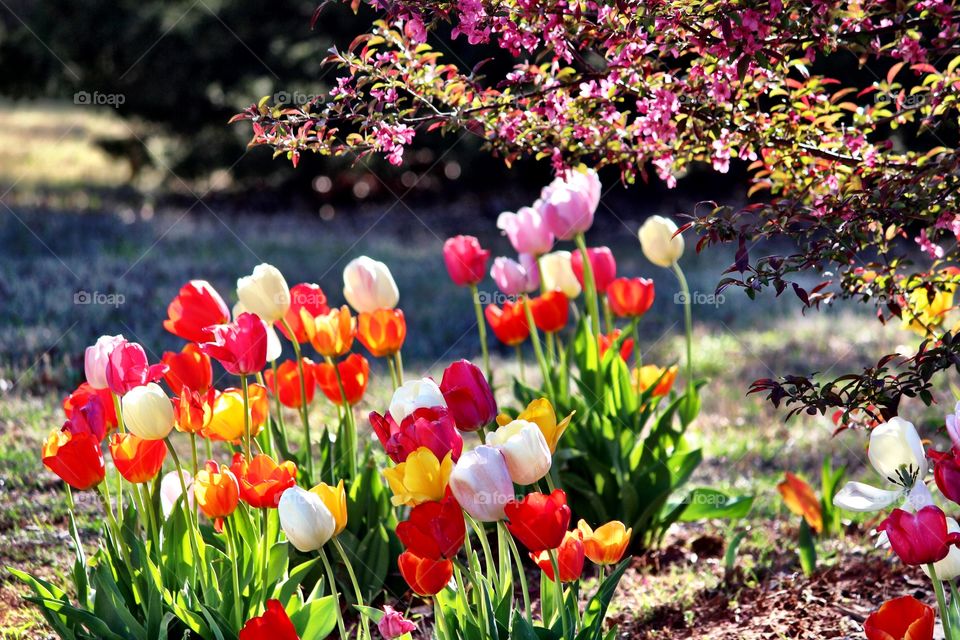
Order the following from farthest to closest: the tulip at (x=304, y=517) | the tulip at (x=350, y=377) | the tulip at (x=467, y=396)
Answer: the tulip at (x=350, y=377)
the tulip at (x=467, y=396)
the tulip at (x=304, y=517)

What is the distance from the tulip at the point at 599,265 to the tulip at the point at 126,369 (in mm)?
1449

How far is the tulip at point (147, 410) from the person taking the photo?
2115 mm

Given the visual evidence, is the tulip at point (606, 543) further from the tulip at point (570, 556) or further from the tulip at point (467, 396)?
the tulip at point (467, 396)

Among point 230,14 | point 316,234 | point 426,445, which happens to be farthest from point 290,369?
point 230,14

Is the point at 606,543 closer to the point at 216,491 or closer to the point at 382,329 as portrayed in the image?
the point at 216,491

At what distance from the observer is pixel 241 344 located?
2.26 m

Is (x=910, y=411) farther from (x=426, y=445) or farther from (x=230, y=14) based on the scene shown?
(x=230, y=14)

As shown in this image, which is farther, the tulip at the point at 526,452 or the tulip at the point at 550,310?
the tulip at the point at 550,310

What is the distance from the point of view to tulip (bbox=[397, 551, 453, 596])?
190cm

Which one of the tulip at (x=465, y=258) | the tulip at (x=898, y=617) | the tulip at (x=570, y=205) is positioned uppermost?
the tulip at (x=570, y=205)

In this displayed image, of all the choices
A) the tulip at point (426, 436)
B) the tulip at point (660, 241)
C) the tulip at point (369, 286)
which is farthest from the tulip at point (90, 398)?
the tulip at point (660, 241)

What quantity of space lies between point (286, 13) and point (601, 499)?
24.2 ft

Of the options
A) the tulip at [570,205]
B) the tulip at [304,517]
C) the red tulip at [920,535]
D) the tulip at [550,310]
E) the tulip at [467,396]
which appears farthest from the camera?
the tulip at [550,310]

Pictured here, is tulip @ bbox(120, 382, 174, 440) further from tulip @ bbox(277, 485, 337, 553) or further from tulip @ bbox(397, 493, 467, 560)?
tulip @ bbox(397, 493, 467, 560)
